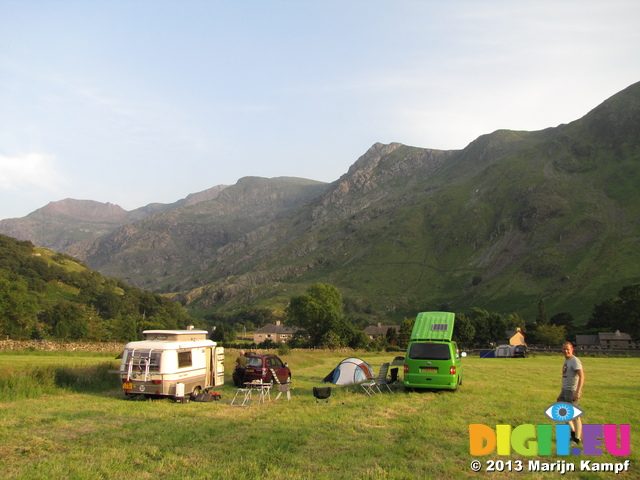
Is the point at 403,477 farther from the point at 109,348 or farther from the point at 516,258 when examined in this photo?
the point at 516,258

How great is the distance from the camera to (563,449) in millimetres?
9203

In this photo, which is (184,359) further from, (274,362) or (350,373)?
(350,373)

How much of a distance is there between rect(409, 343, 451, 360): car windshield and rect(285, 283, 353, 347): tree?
5621 cm

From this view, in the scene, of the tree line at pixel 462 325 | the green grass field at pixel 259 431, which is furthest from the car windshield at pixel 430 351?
the tree line at pixel 462 325

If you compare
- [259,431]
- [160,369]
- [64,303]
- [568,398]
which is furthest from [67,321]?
[568,398]

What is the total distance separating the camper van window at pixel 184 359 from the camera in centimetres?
1759

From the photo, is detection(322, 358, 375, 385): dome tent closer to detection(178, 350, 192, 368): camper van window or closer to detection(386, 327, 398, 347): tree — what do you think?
detection(178, 350, 192, 368): camper van window

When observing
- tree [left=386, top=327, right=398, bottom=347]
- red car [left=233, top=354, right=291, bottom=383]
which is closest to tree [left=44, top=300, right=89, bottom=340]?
tree [left=386, top=327, right=398, bottom=347]

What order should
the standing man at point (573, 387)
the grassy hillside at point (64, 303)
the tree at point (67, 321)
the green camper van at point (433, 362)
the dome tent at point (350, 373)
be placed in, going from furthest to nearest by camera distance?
the tree at point (67, 321) → the grassy hillside at point (64, 303) → the dome tent at point (350, 373) → the green camper van at point (433, 362) → the standing man at point (573, 387)

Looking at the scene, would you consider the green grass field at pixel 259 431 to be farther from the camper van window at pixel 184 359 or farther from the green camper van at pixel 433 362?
the camper van window at pixel 184 359

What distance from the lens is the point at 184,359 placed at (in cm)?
1792

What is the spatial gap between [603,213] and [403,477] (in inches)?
7778

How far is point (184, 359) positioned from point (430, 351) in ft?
35.1

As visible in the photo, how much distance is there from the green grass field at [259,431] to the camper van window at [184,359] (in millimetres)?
1570
